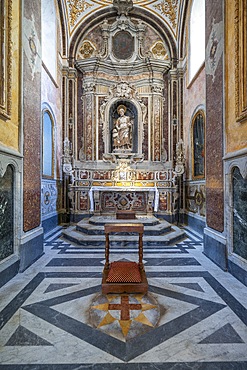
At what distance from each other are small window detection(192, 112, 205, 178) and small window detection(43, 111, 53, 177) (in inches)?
223

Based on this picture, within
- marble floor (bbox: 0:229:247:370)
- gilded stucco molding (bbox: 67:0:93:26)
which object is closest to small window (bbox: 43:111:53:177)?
marble floor (bbox: 0:229:247:370)

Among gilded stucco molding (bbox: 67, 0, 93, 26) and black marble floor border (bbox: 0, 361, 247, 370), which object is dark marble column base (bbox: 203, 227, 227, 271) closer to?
black marble floor border (bbox: 0, 361, 247, 370)

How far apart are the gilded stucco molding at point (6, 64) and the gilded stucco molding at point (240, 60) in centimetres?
422

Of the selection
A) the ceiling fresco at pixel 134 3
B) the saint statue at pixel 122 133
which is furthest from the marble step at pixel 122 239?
the ceiling fresco at pixel 134 3

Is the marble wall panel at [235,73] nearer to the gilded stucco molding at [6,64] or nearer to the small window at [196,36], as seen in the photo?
the small window at [196,36]

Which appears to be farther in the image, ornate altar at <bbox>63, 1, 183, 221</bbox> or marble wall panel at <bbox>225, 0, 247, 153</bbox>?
ornate altar at <bbox>63, 1, 183, 221</bbox>

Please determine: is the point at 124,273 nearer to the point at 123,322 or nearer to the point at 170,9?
the point at 123,322

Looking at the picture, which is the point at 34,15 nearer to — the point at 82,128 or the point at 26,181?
the point at 26,181

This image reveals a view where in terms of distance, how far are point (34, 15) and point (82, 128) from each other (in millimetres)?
5314

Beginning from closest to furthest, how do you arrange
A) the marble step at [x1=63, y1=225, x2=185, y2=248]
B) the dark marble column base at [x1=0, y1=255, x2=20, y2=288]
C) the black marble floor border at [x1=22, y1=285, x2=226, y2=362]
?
the black marble floor border at [x1=22, y1=285, x2=226, y2=362]
the dark marble column base at [x1=0, y1=255, x2=20, y2=288]
the marble step at [x1=63, y1=225, x2=185, y2=248]

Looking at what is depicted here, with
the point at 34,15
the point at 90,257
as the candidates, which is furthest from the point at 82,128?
the point at 90,257

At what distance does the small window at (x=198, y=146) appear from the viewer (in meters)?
7.88

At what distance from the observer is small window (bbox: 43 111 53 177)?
8125 mm

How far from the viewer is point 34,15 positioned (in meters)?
5.17
